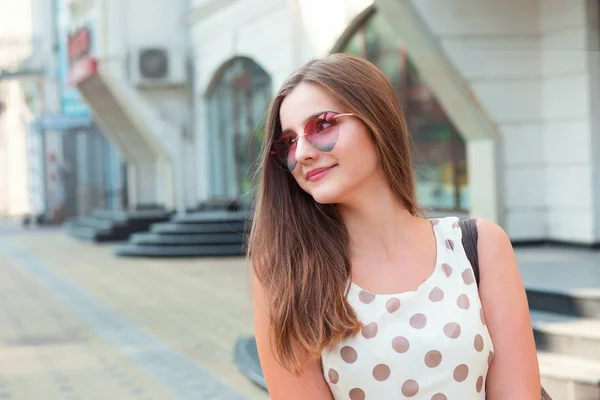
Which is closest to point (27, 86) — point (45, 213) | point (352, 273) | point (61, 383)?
point (45, 213)

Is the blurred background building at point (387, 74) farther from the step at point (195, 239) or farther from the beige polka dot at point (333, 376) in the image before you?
the step at point (195, 239)

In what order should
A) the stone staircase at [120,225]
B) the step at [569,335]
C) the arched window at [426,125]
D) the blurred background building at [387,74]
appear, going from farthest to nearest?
the stone staircase at [120,225] < the arched window at [426,125] < the blurred background building at [387,74] < the step at [569,335]

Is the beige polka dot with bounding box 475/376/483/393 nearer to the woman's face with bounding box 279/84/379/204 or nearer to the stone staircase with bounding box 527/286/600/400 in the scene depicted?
the woman's face with bounding box 279/84/379/204

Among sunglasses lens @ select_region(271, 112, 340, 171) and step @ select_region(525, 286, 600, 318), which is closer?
sunglasses lens @ select_region(271, 112, 340, 171)

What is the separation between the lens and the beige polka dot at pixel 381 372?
1.82m

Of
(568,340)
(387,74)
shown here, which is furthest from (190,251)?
(568,340)

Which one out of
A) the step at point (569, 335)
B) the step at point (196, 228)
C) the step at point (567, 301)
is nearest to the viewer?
→ the step at point (569, 335)

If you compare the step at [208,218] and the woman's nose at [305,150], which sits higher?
the woman's nose at [305,150]

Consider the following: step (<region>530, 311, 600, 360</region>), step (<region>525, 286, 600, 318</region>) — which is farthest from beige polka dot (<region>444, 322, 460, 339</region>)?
step (<region>525, 286, 600, 318</region>)

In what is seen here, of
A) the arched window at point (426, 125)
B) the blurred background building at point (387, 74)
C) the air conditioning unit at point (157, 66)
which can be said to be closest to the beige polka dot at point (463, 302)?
the blurred background building at point (387, 74)

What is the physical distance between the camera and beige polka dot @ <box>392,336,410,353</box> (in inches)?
71.7

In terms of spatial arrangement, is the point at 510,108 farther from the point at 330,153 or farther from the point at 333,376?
the point at 333,376

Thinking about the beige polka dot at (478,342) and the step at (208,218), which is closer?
the beige polka dot at (478,342)

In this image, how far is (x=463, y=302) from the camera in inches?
74.0
